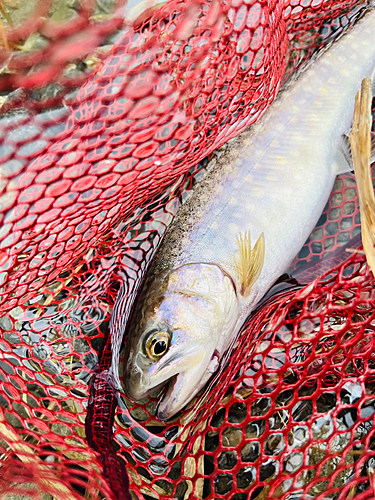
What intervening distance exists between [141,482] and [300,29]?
11.2 feet

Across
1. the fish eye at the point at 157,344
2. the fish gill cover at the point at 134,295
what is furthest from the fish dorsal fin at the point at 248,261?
the fish eye at the point at 157,344

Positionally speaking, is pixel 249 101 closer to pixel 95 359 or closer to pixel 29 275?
pixel 29 275

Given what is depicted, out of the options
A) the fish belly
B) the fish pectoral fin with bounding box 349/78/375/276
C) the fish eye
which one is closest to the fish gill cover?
the fish pectoral fin with bounding box 349/78/375/276

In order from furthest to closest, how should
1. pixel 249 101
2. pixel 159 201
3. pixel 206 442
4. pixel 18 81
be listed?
pixel 18 81 < pixel 159 201 < pixel 249 101 < pixel 206 442

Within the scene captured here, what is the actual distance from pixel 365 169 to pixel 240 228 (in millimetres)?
789

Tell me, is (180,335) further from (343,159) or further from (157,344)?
(343,159)

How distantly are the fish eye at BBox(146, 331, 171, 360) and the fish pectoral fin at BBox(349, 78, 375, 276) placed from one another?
3.67ft

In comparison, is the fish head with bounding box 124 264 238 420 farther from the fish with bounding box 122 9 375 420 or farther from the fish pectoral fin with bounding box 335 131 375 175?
the fish pectoral fin with bounding box 335 131 375 175

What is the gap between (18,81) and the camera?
3.16 meters

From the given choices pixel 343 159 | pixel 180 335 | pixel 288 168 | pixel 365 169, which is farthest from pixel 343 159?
pixel 180 335

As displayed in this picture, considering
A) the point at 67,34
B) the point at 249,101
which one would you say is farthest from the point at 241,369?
the point at 67,34

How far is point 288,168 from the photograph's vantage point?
8.64 ft

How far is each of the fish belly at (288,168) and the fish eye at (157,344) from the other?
51 cm

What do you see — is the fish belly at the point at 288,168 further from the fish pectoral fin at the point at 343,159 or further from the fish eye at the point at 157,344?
the fish eye at the point at 157,344
